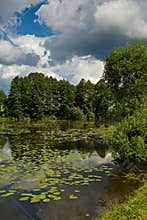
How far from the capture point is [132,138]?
15.3m

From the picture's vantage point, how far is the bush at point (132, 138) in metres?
14.9

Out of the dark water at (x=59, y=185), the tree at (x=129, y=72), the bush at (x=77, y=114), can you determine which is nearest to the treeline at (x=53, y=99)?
the bush at (x=77, y=114)

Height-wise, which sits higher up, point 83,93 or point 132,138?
point 83,93

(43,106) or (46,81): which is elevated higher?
(46,81)

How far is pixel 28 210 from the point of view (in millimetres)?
8930

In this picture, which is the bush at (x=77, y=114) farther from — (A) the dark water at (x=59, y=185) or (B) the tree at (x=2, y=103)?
(A) the dark water at (x=59, y=185)

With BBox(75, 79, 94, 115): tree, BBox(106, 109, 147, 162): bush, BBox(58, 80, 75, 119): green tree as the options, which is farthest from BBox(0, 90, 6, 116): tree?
BBox(106, 109, 147, 162): bush

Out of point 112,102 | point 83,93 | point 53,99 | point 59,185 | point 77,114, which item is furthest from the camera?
point 83,93

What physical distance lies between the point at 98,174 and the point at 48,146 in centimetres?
929

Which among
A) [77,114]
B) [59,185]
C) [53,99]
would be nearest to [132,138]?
[59,185]

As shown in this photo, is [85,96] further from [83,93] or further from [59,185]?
[59,185]

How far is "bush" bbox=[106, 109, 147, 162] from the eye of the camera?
14.9m

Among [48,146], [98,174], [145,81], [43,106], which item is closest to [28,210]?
[98,174]

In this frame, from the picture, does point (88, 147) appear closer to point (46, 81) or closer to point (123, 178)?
point (123, 178)
